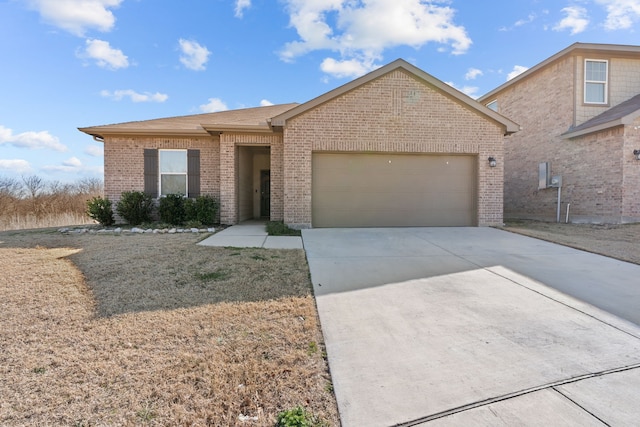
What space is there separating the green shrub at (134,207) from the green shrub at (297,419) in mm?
10452

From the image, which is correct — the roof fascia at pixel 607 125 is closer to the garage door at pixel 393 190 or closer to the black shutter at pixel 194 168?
the garage door at pixel 393 190

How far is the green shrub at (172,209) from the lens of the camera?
34.7 ft

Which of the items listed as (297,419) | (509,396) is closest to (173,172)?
(297,419)

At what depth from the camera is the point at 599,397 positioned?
2223 millimetres

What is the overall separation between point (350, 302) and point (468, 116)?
27.7 feet

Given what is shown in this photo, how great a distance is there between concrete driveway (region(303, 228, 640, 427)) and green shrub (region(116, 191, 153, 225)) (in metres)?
7.68

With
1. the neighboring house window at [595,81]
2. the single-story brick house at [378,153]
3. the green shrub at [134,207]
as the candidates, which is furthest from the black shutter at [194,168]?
the neighboring house window at [595,81]

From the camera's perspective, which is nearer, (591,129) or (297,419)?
(297,419)

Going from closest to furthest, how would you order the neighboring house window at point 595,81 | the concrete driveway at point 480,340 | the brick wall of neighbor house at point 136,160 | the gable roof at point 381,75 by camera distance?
1. the concrete driveway at point 480,340
2. the gable roof at point 381,75
3. the brick wall of neighbor house at point 136,160
4. the neighboring house window at point 595,81

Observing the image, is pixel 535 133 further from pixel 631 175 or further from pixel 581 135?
pixel 631 175

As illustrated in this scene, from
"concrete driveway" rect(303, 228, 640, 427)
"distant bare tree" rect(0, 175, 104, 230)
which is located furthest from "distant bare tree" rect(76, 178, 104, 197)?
"concrete driveway" rect(303, 228, 640, 427)

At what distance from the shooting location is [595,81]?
42.3 ft

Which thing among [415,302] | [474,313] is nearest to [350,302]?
[415,302]

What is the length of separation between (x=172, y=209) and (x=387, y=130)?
7274 millimetres
